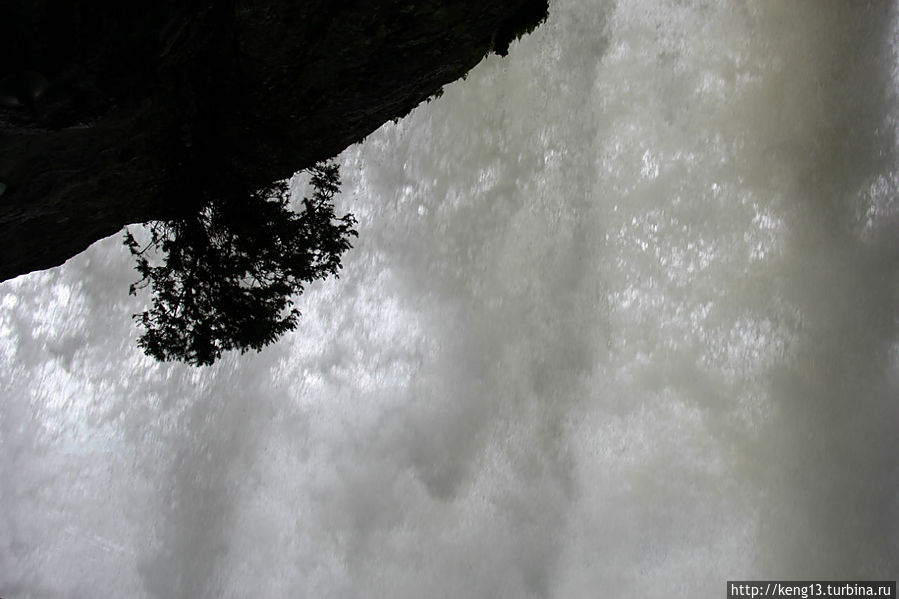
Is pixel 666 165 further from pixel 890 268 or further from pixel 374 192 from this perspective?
pixel 374 192

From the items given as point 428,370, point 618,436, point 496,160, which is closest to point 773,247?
point 618,436

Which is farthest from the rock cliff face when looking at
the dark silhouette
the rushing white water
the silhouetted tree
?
the rushing white water

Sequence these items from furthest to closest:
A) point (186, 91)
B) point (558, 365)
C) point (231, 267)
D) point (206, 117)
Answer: point (558, 365) → point (231, 267) → point (206, 117) → point (186, 91)

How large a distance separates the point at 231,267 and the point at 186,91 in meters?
2.65

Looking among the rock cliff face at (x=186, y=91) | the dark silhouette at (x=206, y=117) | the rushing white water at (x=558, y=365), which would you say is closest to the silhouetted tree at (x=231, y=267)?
the dark silhouette at (x=206, y=117)

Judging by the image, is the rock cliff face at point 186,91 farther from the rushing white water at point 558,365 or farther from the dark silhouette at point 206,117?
the rushing white water at point 558,365

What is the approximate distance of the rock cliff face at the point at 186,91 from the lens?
748cm

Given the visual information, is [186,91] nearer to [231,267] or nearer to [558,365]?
[231,267]

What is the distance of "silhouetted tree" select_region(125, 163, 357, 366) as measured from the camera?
422 inches

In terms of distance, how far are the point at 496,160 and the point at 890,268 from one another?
12753 millimetres

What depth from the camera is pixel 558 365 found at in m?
27.1

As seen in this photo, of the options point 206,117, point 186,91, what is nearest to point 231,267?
point 206,117

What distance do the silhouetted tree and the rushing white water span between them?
15.9 meters

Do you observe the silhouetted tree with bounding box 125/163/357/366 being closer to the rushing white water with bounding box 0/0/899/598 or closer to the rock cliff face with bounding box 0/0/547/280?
the rock cliff face with bounding box 0/0/547/280
